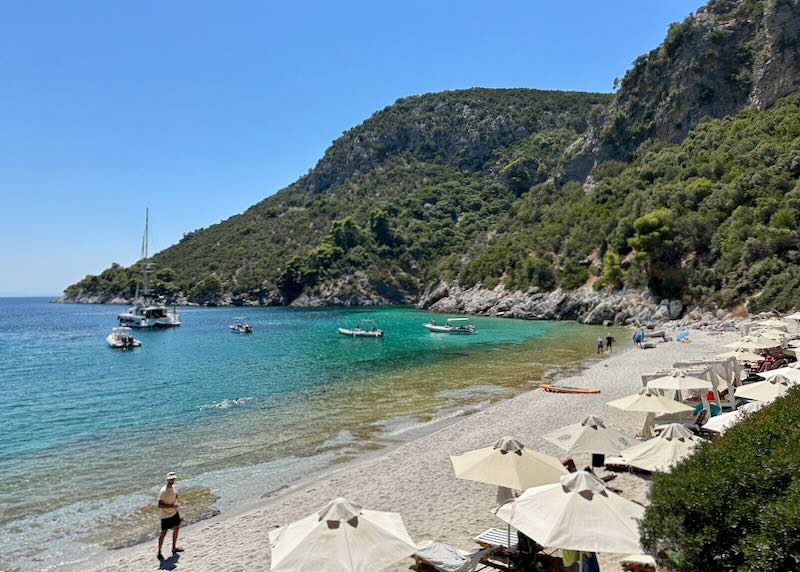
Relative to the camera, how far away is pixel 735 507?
476 cm

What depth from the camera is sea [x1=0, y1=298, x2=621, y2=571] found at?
12.5 m

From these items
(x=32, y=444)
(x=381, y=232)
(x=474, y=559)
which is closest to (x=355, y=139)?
(x=381, y=232)

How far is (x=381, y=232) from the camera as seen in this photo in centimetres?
13450

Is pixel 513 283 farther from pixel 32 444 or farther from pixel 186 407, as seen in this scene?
pixel 32 444

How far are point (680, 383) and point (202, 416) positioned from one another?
1867cm

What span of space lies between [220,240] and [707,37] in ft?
471

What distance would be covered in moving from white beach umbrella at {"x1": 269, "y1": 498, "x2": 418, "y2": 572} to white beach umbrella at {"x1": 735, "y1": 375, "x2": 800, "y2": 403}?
444 inches

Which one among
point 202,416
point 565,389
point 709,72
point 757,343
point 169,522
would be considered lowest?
point 202,416

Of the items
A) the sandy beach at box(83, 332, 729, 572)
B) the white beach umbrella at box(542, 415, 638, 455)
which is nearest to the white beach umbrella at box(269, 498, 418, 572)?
the sandy beach at box(83, 332, 729, 572)

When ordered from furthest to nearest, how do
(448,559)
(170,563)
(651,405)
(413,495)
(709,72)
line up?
(709,72) → (651,405) → (413,495) → (170,563) → (448,559)

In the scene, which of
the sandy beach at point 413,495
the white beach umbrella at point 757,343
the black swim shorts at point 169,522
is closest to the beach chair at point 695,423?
the sandy beach at point 413,495

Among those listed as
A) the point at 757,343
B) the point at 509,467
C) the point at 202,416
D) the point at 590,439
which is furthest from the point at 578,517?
the point at 757,343

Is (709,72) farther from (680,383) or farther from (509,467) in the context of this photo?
(509,467)

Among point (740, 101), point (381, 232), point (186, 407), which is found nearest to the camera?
point (186, 407)
